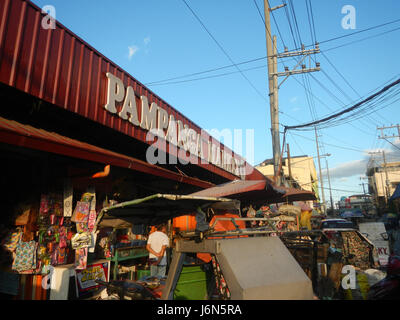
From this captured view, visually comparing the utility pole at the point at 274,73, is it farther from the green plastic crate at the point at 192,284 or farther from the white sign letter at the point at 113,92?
the green plastic crate at the point at 192,284

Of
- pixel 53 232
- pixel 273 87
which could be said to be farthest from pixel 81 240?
pixel 273 87

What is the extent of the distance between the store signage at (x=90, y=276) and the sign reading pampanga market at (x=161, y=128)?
3.27 metres

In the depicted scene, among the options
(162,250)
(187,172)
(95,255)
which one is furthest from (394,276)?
(187,172)

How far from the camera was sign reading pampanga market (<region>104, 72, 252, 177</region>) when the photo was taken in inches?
264

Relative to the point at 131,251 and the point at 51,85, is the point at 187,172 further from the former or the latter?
the point at 51,85

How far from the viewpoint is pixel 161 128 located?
27.4 feet

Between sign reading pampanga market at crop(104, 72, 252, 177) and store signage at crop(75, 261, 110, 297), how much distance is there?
10.7 ft

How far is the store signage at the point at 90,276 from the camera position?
569 cm

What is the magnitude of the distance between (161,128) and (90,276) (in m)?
4.55

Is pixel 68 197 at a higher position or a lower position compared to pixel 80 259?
higher

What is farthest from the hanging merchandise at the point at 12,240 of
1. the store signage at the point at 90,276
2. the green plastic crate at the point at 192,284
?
the green plastic crate at the point at 192,284

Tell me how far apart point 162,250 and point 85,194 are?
2335 millimetres

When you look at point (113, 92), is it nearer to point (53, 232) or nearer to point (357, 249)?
point (53, 232)

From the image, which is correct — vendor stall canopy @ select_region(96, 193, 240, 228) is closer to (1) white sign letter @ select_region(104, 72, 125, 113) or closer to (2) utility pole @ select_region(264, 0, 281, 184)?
(1) white sign letter @ select_region(104, 72, 125, 113)
